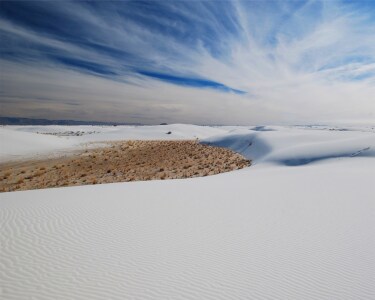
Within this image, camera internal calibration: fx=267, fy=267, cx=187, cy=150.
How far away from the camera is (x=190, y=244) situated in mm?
5156

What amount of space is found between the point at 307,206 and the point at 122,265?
18.3 ft

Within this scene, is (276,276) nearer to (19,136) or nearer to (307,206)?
(307,206)

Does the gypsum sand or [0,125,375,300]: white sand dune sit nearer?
[0,125,375,300]: white sand dune

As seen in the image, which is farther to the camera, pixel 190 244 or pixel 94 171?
pixel 94 171

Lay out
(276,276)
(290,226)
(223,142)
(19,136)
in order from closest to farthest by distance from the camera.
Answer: (276,276), (290,226), (19,136), (223,142)

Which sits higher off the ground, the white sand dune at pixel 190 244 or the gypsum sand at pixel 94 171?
the white sand dune at pixel 190 244

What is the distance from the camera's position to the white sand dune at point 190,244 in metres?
3.73

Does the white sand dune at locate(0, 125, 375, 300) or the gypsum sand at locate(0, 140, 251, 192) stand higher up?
the white sand dune at locate(0, 125, 375, 300)

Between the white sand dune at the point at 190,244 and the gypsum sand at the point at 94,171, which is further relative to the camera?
the gypsum sand at the point at 94,171

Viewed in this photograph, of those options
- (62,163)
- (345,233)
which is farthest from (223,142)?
(345,233)

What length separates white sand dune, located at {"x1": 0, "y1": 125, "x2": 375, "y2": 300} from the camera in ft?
12.2

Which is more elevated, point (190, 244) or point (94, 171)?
point (190, 244)

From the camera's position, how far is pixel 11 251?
15.9ft

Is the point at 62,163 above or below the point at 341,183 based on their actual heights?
below
